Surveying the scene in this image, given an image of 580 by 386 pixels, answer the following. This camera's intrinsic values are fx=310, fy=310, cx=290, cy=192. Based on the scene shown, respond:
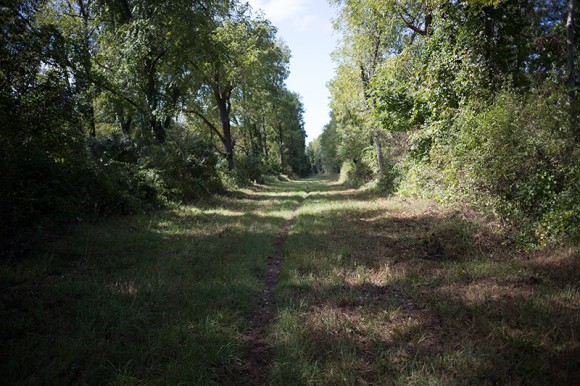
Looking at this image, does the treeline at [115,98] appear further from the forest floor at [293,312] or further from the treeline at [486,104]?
the treeline at [486,104]

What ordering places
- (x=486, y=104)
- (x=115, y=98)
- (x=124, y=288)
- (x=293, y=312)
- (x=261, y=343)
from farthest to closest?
1. (x=115, y=98)
2. (x=486, y=104)
3. (x=124, y=288)
4. (x=293, y=312)
5. (x=261, y=343)

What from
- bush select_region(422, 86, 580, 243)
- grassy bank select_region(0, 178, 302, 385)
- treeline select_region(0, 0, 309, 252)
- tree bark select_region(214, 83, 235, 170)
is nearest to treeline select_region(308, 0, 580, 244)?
bush select_region(422, 86, 580, 243)

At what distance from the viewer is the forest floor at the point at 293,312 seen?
3455 mm

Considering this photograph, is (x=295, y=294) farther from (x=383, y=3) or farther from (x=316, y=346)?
(x=383, y=3)

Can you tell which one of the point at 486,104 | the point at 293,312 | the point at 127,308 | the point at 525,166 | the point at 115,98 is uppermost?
the point at 115,98

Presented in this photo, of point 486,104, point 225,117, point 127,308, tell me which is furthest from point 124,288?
point 225,117

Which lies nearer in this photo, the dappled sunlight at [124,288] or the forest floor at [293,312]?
the forest floor at [293,312]

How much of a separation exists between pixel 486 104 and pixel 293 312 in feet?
28.8

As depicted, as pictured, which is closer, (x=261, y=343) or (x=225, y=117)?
(x=261, y=343)

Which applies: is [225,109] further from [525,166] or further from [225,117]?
[525,166]

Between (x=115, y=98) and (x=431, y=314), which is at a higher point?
(x=115, y=98)

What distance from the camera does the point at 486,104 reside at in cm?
945

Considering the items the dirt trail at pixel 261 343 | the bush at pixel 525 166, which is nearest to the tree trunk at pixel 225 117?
the bush at pixel 525 166

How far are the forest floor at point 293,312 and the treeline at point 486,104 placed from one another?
3.51 feet
